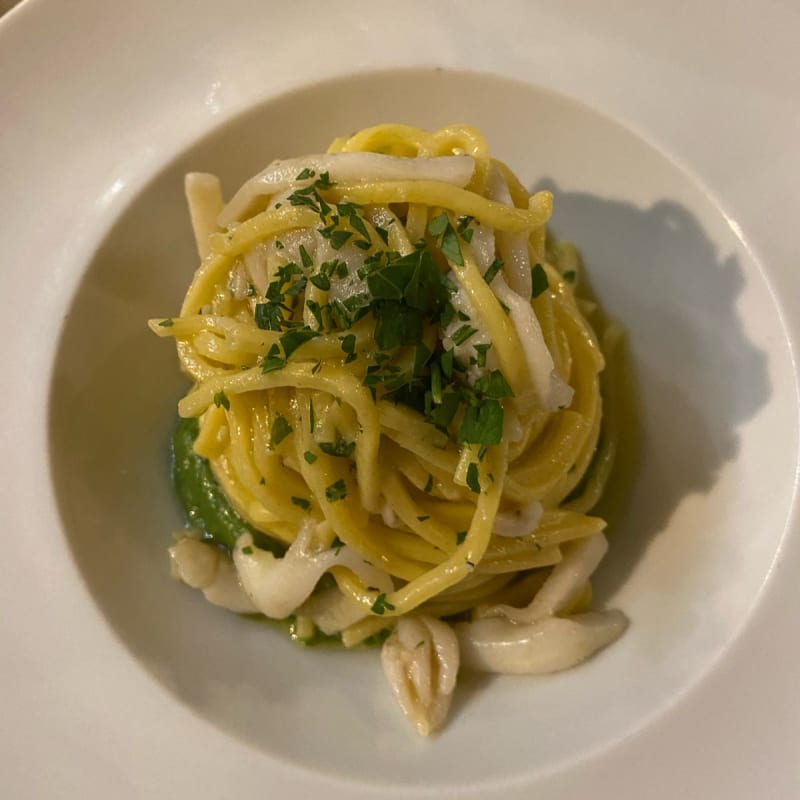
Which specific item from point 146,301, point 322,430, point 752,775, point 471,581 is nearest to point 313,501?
point 322,430

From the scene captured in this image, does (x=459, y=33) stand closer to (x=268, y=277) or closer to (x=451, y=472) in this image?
(x=268, y=277)

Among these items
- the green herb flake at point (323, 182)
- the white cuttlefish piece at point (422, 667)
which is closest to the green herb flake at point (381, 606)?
the white cuttlefish piece at point (422, 667)

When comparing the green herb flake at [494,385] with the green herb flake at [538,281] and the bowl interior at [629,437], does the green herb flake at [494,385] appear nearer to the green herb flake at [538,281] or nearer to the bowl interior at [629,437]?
the green herb flake at [538,281]

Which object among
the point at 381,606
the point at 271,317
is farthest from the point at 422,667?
the point at 271,317

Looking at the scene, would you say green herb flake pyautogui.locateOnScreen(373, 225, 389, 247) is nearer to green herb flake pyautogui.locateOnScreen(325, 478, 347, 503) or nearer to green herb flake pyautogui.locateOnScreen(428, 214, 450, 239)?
green herb flake pyautogui.locateOnScreen(428, 214, 450, 239)

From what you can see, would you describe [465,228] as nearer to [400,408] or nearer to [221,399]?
[400,408]

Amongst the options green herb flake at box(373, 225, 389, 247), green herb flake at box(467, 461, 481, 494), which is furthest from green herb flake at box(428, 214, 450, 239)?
green herb flake at box(467, 461, 481, 494)
